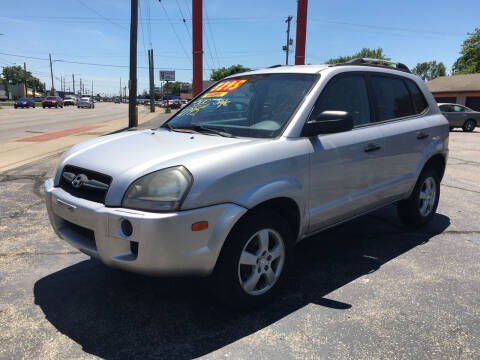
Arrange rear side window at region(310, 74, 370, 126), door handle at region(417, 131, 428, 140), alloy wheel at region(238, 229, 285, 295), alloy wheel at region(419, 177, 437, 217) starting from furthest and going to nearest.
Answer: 1. alloy wheel at region(419, 177, 437, 217)
2. door handle at region(417, 131, 428, 140)
3. rear side window at region(310, 74, 370, 126)
4. alloy wheel at region(238, 229, 285, 295)

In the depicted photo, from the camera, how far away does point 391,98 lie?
4.16m

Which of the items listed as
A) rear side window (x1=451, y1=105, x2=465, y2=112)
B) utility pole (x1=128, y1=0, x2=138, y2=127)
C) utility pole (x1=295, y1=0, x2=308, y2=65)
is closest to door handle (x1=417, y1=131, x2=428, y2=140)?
utility pole (x1=128, y1=0, x2=138, y2=127)

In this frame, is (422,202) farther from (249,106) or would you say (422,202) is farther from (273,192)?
(273,192)

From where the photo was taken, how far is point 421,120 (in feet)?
14.5

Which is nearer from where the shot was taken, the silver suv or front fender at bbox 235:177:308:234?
the silver suv

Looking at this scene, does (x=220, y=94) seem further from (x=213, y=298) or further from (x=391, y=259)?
(x=391, y=259)

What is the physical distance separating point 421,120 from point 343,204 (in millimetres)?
1722

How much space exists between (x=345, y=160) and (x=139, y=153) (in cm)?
169

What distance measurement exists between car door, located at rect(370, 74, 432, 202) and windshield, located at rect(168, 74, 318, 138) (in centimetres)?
100

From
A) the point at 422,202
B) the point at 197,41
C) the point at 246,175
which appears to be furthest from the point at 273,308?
the point at 197,41

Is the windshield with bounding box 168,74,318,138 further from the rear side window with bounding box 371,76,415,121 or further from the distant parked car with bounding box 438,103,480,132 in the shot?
the distant parked car with bounding box 438,103,480,132

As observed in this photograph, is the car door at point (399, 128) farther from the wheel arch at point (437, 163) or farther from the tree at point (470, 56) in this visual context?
the tree at point (470, 56)

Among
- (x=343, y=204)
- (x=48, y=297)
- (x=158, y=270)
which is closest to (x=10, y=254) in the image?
(x=48, y=297)

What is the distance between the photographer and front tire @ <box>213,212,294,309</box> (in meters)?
2.59
